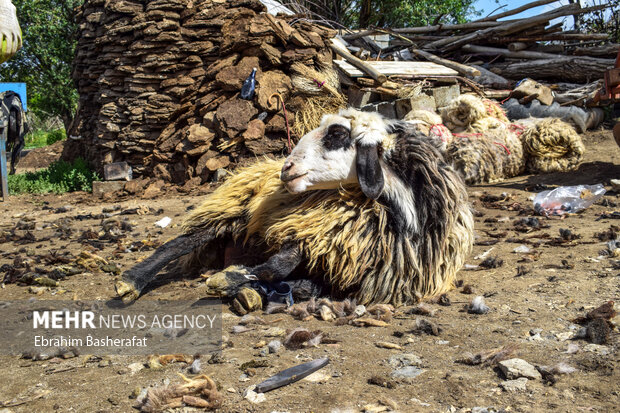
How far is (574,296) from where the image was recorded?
3.58 meters

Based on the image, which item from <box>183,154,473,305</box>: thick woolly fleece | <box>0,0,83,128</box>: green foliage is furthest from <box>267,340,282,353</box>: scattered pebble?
<box>0,0,83,128</box>: green foliage

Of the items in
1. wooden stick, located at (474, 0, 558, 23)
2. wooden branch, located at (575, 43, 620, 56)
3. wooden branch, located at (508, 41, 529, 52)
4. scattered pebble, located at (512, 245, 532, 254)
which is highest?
wooden stick, located at (474, 0, 558, 23)

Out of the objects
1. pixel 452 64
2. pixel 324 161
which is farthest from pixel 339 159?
pixel 452 64

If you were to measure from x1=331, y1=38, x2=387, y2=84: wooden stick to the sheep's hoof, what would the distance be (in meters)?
7.30

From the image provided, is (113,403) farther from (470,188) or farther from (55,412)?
(470,188)

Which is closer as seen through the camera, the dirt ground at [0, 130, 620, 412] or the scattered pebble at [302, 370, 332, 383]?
the dirt ground at [0, 130, 620, 412]

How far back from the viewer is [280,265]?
12.6ft

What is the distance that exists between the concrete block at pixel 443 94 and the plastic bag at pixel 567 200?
441 centimetres

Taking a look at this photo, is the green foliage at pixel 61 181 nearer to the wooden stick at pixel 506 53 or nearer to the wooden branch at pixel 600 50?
the wooden stick at pixel 506 53

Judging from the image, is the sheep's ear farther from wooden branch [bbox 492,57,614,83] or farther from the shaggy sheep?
wooden branch [bbox 492,57,614,83]

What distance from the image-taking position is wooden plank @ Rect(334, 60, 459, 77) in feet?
34.2

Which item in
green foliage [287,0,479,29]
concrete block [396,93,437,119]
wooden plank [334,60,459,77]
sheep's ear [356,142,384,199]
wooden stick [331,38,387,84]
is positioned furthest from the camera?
green foliage [287,0,479,29]

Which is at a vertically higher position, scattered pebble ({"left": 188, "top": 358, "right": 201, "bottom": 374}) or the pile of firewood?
the pile of firewood

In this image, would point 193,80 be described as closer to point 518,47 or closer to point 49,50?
point 518,47
